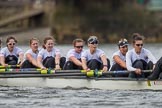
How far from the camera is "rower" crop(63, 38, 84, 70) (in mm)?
26734

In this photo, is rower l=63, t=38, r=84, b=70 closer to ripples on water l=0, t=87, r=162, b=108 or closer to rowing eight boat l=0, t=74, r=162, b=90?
rowing eight boat l=0, t=74, r=162, b=90

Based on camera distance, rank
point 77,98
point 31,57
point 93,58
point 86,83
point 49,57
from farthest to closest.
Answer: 1. point 31,57
2. point 49,57
3. point 93,58
4. point 86,83
5. point 77,98

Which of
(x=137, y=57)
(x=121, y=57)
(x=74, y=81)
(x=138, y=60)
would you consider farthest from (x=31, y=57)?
(x=138, y=60)

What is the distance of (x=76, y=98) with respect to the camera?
77.6 feet

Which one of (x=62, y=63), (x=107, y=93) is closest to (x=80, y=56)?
(x=62, y=63)

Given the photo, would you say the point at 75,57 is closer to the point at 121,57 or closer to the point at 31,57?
the point at 31,57

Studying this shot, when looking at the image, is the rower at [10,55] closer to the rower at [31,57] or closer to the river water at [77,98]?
the rower at [31,57]

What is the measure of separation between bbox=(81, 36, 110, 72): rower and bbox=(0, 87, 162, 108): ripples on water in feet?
3.71

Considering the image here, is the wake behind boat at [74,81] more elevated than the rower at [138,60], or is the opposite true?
the rower at [138,60]

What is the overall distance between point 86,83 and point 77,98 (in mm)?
1951

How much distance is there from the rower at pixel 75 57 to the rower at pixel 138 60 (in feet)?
8.07

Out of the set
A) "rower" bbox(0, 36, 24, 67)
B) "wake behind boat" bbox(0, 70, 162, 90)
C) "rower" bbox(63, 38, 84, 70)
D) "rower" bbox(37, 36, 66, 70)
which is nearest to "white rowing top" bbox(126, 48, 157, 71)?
"wake behind boat" bbox(0, 70, 162, 90)

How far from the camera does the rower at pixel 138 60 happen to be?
24422 millimetres

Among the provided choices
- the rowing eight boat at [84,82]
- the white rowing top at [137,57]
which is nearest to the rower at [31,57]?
the rowing eight boat at [84,82]
